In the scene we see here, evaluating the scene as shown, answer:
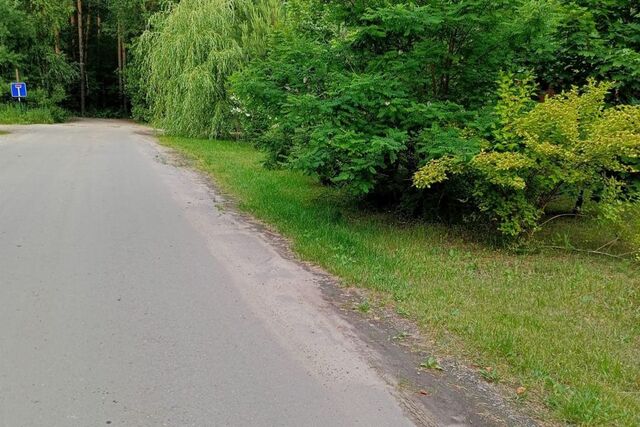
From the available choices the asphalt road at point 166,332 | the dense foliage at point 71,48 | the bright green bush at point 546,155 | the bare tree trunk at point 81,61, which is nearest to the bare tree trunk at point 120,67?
the dense foliage at point 71,48

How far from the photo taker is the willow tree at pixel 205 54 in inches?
801

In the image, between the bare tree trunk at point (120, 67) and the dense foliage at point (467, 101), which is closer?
the dense foliage at point (467, 101)

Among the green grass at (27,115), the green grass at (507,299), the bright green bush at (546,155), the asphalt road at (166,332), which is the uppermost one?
the bright green bush at (546,155)

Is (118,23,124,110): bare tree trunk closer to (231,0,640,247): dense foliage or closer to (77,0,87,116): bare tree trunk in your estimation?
(77,0,87,116): bare tree trunk

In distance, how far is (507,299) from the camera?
540cm

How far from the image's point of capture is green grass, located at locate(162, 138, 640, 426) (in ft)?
12.3

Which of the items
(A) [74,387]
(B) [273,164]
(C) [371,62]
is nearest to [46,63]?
(B) [273,164]

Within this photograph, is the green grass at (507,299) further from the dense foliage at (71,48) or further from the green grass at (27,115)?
the green grass at (27,115)

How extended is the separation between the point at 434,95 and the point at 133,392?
19.9 feet

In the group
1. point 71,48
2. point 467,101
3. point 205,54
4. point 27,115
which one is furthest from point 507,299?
point 71,48

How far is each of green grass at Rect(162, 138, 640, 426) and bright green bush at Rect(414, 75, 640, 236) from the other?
789mm

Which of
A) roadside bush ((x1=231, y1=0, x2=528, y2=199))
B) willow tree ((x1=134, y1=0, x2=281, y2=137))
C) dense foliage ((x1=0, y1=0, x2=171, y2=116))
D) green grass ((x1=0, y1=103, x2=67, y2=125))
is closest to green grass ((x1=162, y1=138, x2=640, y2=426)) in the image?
roadside bush ((x1=231, y1=0, x2=528, y2=199))

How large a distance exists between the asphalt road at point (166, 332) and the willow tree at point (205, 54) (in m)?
13.0

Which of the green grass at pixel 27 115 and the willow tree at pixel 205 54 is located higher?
the willow tree at pixel 205 54
